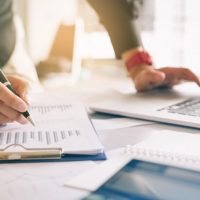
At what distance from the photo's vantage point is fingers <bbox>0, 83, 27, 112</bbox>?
25.1 inches

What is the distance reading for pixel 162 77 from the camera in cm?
103

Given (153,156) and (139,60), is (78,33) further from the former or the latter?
(153,156)

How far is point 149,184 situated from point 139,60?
0.73 meters

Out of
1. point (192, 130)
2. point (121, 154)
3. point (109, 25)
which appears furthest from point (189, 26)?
point (121, 154)

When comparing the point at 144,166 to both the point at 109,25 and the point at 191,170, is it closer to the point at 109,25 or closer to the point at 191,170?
the point at 191,170

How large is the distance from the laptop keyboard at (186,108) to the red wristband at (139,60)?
0.26 meters

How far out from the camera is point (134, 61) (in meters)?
1.15

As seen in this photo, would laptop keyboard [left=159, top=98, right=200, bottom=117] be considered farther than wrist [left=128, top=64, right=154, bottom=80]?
No

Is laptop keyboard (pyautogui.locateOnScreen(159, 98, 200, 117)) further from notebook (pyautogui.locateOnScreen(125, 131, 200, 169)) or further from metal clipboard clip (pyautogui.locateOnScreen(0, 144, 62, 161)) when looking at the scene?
metal clipboard clip (pyautogui.locateOnScreen(0, 144, 62, 161))

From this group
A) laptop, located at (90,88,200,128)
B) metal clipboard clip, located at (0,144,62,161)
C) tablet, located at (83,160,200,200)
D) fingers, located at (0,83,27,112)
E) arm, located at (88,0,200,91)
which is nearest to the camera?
tablet, located at (83,160,200,200)

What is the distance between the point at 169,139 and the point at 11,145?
242mm

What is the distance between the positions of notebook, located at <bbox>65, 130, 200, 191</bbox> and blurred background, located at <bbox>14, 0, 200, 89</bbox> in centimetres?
211

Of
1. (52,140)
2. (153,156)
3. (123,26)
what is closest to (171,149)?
(153,156)

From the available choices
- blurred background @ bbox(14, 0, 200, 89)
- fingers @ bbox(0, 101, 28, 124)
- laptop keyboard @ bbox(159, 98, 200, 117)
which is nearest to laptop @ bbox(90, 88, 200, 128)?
laptop keyboard @ bbox(159, 98, 200, 117)
